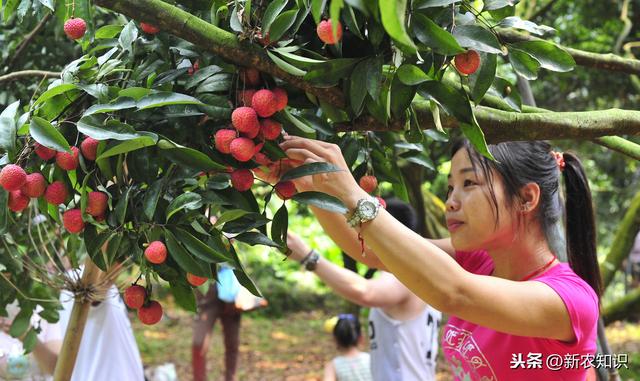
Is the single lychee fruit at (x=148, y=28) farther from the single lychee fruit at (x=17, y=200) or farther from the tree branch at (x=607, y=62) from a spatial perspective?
the tree branch at (x=607, y=62)

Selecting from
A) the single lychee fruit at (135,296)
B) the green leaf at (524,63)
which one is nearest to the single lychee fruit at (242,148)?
the single lychee fruit at (135,296)

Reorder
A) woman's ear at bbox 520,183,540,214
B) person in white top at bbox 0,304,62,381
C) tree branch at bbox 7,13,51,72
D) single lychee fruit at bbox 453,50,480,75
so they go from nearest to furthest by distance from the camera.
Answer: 1. single lychee fruit at bbox 453,50,480,75
2. woman's ear at bbox 520,183,540,214
3. tree branch at bbox 7,13,51,72
4. person in white top at bbox 0,304,62,381

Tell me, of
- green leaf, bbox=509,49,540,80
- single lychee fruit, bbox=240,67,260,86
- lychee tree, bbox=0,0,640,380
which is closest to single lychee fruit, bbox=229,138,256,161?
lychee tree, bbox=0,0,640,380

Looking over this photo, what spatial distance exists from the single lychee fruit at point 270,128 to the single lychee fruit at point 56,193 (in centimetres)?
32

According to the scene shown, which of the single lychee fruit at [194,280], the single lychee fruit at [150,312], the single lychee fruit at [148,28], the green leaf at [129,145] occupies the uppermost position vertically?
Answer: the single lychee fruit at [148,28]

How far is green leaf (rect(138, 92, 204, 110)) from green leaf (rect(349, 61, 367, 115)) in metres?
0.22

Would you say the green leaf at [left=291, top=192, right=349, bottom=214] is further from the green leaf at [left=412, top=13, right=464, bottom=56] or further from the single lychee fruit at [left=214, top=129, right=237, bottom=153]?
the green leaf at [left=412, top=13, right=464, bottom=56]

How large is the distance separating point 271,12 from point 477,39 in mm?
292

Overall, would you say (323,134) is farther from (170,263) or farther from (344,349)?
(344,349)

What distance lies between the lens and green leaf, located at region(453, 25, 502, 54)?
991 mm

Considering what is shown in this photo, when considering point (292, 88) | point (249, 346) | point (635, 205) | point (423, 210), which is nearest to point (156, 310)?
point (292, 88)

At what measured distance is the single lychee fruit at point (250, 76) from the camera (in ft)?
3.55

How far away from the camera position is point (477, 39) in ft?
3.27

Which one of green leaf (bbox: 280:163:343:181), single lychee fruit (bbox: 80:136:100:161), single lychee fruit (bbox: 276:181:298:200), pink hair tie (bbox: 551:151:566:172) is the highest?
pink hair tie (bbox: 551:151:566:172)
